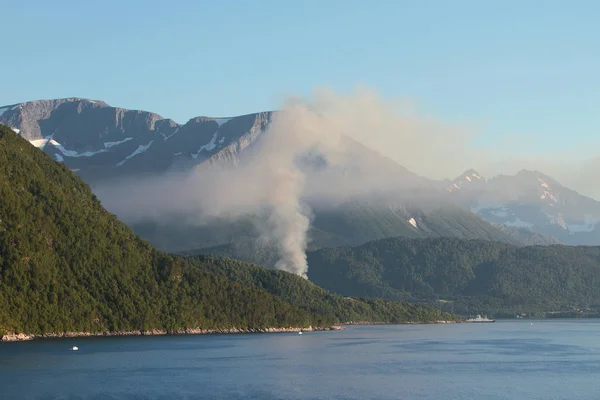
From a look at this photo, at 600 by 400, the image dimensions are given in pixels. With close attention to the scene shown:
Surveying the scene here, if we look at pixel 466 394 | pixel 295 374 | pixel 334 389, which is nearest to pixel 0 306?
pixel 295 374

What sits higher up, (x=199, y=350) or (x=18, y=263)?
(x=18, y=263)

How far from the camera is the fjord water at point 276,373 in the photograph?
122500 mm

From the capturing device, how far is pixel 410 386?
132250mm

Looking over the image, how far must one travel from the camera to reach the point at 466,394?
408 ft

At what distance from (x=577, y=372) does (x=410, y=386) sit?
122 feet

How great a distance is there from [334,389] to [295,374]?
17995mm

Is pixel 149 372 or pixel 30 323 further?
pixel 30 323

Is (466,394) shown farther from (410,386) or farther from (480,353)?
(480,353)

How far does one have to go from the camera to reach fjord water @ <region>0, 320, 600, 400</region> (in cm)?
12250

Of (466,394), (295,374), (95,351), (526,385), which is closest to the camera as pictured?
(466,394)

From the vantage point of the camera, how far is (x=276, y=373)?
146 metres

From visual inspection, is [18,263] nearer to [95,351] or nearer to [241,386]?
[95,351]

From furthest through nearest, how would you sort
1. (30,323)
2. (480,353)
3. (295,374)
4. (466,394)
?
(480,353), (30,323), (295,374), (466,394)

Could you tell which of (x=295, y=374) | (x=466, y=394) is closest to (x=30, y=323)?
(x=295, y=374)
